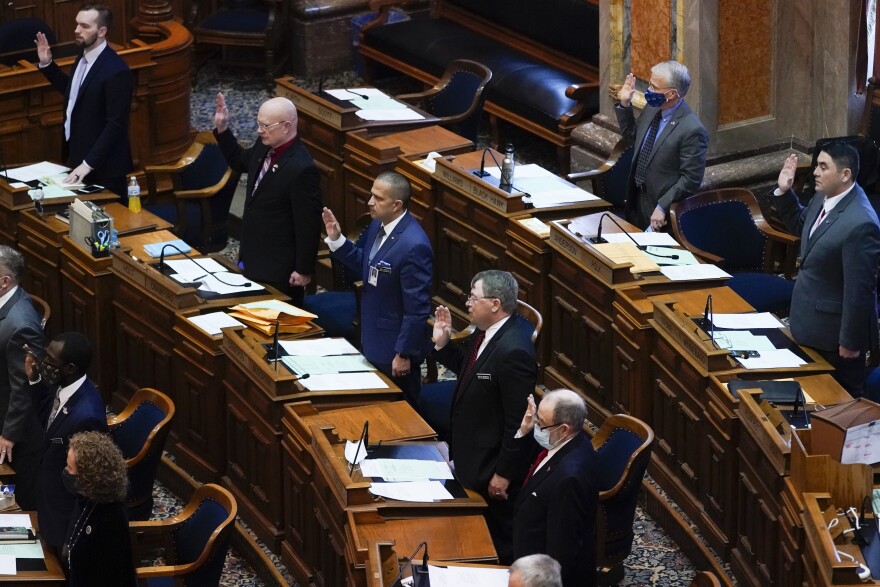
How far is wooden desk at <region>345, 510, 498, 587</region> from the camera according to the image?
5.57 m

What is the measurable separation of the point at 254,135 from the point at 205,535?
590 cm

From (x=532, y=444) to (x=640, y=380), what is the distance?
1.04m

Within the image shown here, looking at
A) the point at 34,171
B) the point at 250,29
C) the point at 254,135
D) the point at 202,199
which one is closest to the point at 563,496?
the point at 202,199

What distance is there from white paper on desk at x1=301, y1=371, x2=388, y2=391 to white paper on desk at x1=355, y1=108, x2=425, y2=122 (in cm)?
298

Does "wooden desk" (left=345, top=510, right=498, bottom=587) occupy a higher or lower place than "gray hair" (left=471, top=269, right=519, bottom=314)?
lower

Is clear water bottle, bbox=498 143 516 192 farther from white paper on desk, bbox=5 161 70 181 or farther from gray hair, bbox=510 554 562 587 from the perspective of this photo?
gray hair, bbox=510 554 562 587

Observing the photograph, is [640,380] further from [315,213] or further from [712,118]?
[712,118]

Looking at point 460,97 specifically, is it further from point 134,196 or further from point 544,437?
point 544,437

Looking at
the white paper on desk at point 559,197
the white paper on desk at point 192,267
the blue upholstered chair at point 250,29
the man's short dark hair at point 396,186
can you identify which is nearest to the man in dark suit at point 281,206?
the white paper on desk at point 192,267

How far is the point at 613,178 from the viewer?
8.95m

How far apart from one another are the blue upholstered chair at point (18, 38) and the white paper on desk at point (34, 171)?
1.63 metres

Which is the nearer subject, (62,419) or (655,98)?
(62,419)

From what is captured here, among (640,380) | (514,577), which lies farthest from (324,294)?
(514,577)

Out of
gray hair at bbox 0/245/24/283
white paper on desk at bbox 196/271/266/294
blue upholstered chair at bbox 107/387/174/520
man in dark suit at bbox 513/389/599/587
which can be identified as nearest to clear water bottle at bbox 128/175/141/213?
white paper on desk at bbox 196/271/266/294
